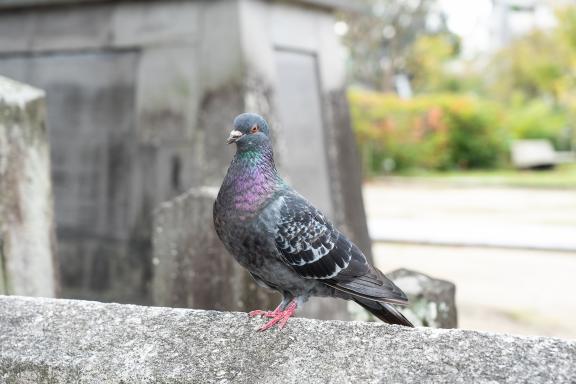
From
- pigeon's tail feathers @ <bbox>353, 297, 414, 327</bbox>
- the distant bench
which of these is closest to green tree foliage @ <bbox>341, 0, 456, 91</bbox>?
the distant bench

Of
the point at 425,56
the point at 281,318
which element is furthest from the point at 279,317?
the point at 425,56

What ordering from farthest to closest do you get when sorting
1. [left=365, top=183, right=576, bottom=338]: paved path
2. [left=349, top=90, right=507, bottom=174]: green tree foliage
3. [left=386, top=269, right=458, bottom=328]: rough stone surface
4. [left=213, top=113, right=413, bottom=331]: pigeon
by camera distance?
[left=349, top=90, right=507, bottom=174]: green tree foliage, [left=365, top=183, right=576, bottom=338]: paved path, [left=386, top=269, right=458, bottom=328]: rough stone surface, [left=213, top=113, right=413, bottom=331]: pigeon

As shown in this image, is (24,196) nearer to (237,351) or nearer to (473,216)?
(237,351)

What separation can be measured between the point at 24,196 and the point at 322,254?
6.74 feet

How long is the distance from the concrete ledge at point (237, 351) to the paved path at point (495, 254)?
420 cm

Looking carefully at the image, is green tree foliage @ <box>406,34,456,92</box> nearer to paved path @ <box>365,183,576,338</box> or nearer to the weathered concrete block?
paved path @ <box>365,183,576,338</box>

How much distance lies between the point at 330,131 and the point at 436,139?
17408 mm

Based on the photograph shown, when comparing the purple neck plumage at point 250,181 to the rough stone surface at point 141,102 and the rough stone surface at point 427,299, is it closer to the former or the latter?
the rough stone surface at point 427,299

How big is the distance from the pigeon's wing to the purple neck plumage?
82 mm

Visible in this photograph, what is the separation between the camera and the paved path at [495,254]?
6555 millimetres

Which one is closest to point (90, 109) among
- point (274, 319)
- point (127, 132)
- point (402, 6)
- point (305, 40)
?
point (127, 132)

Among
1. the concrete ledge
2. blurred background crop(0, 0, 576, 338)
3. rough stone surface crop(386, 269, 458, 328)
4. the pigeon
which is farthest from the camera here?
blurred background crop(0, 0, 576, 338)

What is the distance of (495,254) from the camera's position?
9.26 metres

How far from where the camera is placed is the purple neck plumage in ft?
8.19
